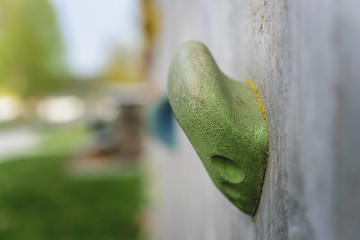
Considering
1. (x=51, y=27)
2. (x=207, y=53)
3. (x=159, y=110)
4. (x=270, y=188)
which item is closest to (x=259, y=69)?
(x=207, y=53)

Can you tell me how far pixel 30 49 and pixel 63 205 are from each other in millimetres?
12223

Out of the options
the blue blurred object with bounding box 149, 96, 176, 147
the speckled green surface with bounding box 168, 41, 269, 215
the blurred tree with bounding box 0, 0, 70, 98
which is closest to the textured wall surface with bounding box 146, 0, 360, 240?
the speckled green surface with bounding box 168, 41, 269, 215

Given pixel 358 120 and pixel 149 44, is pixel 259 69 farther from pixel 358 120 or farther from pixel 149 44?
pixel 149 44

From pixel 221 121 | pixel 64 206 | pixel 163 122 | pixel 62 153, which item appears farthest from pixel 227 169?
pixel 62 153

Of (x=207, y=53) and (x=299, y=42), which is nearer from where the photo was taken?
(x=299, y=42)

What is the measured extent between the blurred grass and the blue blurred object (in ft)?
7.11

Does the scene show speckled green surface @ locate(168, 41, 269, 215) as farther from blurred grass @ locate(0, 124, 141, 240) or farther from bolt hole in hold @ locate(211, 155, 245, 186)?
blurred grass @ locate(0, 124, 141, 240)

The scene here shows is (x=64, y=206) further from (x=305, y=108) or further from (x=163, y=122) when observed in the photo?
(x=305, y=108)

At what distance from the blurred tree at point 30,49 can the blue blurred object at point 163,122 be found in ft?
47.0

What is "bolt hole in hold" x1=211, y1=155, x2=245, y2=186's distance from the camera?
56 centimetres

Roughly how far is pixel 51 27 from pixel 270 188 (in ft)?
52.6

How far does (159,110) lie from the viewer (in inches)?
84.3

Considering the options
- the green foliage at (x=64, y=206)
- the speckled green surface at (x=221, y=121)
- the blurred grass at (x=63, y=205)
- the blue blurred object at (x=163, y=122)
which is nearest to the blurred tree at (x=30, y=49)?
the blurred grass at (x=63, y=205)

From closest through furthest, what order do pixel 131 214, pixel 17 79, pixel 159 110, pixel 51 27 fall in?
1. pixel 159 110
2. pixel 131 214
3. pixel 51 27
4. pixel 17 79
